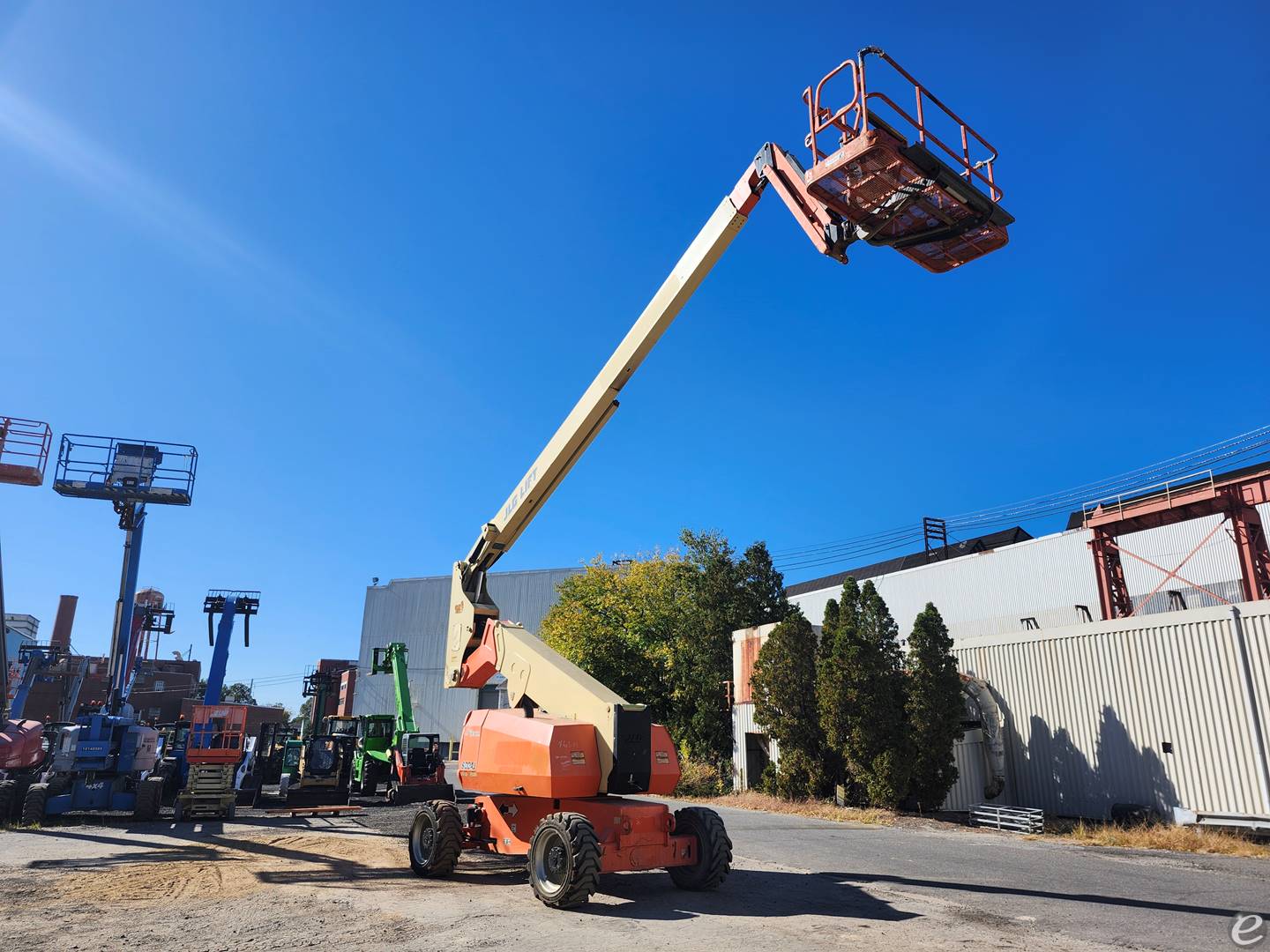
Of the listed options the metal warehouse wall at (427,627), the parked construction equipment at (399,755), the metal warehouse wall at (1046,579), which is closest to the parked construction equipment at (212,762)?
the parked construction equipment at (399,755)

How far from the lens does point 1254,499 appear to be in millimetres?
23672

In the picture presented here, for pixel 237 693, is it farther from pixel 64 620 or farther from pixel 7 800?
pixel 7 800

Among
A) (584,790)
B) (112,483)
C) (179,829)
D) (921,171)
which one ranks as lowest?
(179,829)

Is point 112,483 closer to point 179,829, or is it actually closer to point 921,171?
point 179,829

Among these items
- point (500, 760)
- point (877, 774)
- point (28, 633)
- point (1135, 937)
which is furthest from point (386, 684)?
point (1135, 937)

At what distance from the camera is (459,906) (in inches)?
356

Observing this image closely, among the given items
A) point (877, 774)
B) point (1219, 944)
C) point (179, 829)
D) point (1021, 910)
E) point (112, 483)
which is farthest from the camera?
point (112, 483)

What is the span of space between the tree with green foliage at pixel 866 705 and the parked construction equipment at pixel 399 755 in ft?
35.4

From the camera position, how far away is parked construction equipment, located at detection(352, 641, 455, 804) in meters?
22.0

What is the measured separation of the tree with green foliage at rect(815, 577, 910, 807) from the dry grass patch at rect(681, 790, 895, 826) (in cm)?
74

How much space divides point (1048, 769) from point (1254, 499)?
11.0 metres

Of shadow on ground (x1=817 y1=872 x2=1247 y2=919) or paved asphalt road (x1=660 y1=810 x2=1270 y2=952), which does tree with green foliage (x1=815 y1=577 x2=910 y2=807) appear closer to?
paved asphalt road (x1=660 y1=810 x2=1270 y2=952)

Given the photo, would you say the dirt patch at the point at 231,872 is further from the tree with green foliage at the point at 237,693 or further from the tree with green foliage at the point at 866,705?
the tree with green foliage at the point at 237,693

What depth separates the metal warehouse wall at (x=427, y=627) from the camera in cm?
5872
